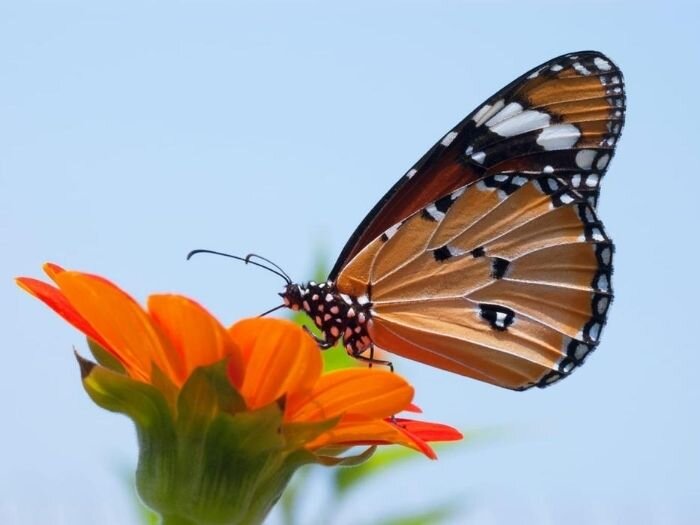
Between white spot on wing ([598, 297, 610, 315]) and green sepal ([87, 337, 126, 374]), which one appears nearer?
green sepal ([87, 337, 126, 374])

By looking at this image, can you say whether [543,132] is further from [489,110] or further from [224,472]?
[224,472]

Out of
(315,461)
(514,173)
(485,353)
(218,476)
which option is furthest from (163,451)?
(514,173)

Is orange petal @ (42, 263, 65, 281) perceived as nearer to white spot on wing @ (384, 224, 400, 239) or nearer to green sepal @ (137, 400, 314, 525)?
green sepal @ (137, 400, 314, 525)

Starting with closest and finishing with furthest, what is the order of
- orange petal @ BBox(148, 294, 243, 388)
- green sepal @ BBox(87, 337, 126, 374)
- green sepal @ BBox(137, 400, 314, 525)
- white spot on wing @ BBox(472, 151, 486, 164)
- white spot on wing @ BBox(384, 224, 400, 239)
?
orange petal @ BBox(148, 294, 243, 388) < green sepal @ BBox(137, 400, 314, 525) < green sepal @ BBox(87, 337, 126, 374) < white spot on wing @ BBox(384, 224, 400, 239) < white spot on wing @ BBox(472, 151, 486, 164)

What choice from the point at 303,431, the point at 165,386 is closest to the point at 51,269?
the point at 165,386

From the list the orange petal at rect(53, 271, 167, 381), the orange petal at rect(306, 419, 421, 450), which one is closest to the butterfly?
the orange petal at rect(306, 419, 421, 450)

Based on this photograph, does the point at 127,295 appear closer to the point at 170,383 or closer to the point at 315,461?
the point at 170,383
